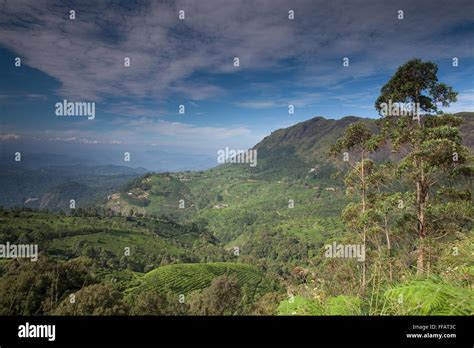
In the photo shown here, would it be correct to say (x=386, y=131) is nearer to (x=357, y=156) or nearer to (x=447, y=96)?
(x=447, y=96)

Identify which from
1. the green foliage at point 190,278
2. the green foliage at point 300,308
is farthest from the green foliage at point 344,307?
the green foliage at point 190,278

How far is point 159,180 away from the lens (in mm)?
183000

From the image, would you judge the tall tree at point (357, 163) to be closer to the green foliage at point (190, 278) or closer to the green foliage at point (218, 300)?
the green foliage at point (218, 300)

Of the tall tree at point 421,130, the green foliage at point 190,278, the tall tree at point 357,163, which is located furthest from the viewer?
the green foliage at point 190,278

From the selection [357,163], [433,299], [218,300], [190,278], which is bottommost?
[190,278]

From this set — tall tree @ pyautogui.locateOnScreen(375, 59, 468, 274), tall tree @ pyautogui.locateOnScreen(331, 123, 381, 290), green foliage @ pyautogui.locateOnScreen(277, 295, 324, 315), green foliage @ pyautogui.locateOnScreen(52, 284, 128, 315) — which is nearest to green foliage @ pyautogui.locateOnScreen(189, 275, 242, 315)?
green foliage @ pyautogui.locateOnScreen(52, 284, 128, 315)

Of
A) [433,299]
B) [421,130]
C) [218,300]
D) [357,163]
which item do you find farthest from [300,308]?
[218,300]

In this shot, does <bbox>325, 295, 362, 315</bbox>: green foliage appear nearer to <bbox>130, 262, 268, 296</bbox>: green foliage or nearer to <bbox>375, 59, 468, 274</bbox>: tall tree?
<bbox>375, 59, 468, 274</bbox>: tall tree

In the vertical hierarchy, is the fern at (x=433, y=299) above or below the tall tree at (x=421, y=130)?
below

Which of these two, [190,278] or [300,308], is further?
[190,278]

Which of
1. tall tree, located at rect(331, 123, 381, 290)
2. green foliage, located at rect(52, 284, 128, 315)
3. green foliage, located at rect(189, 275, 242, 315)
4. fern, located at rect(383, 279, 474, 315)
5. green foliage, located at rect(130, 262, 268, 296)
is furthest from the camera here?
green foliage, located at rect(130, 262, 268, 296)

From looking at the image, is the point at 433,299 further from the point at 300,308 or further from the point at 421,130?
the point at 421,130
